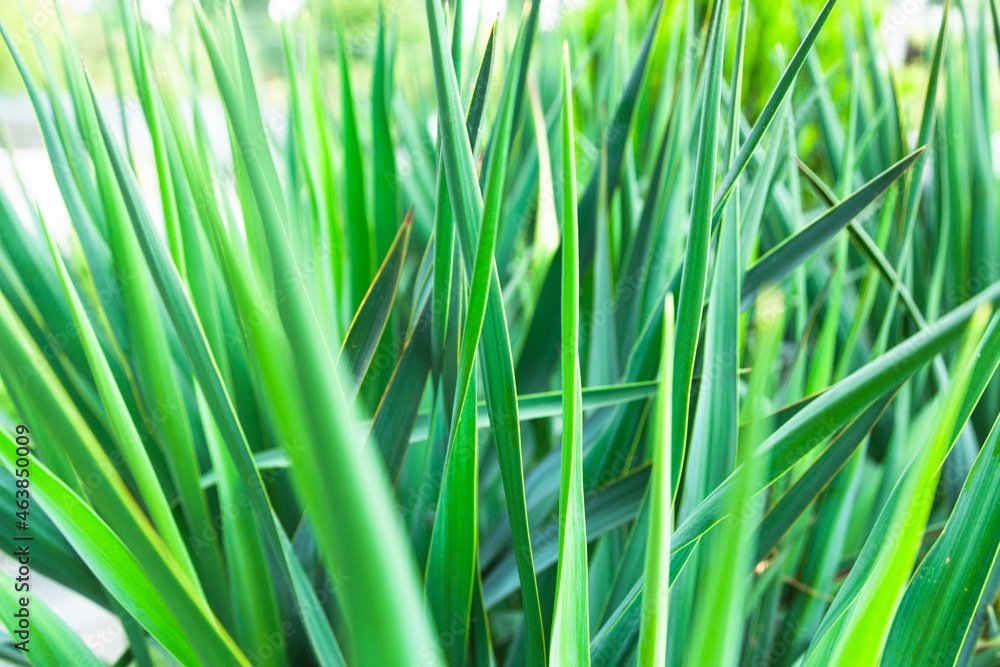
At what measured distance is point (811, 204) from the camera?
977 mm

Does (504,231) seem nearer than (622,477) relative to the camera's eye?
No

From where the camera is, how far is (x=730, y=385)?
0.26 m

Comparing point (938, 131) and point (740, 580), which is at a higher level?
point (938, 131)

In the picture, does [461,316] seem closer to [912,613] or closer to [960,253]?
[912,613]

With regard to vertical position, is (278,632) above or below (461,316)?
below

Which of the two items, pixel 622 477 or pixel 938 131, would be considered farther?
pixel 938 131

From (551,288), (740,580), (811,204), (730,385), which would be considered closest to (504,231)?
(551,288)

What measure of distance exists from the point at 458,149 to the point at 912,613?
185 mm

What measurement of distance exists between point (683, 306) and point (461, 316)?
0.09m

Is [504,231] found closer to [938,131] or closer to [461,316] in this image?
[461,316]

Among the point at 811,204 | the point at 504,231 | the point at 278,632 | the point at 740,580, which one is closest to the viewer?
the point at 740,580

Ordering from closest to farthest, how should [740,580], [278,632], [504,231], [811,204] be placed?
1. [740,580]
2. [278,632]
3. [504,231]
4. [811,204]

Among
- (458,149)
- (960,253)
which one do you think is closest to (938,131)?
(960,253)

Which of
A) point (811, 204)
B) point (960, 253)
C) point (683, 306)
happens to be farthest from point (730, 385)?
point (811, 204)
